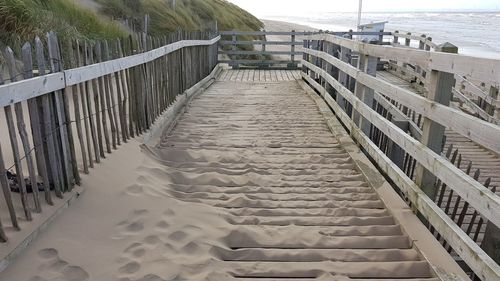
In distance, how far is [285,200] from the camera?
3926 mm

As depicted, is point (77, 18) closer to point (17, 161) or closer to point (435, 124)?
point (17, 161)

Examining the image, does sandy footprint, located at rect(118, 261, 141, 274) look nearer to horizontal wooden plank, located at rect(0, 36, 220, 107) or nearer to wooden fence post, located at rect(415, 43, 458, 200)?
horizontal wooden plank, located at rect(0, 36, 220, 107)

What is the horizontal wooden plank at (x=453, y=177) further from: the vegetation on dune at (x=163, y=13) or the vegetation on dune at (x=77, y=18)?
the vegetation on dune at (x=163, y=13)

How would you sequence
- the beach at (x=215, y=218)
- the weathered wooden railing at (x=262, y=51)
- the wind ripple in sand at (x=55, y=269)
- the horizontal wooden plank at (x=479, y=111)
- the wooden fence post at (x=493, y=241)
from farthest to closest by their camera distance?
the weathered wooden railing at (x=262, y=51), the horizontal wooden plank at (x=479, y=111), the wooden fence post at (x=493, y=241), the beach at (x=215, y=218), the wind ripple in sand at (x=55, y=269)

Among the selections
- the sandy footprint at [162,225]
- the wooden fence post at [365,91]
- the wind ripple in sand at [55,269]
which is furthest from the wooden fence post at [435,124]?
the wind ripple in sand at [55,269]

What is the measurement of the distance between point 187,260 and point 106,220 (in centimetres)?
78

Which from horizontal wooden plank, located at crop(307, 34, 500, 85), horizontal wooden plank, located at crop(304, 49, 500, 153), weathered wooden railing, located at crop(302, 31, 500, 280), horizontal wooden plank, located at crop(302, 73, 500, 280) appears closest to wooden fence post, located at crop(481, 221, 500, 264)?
weathered wooden railing, located at crop(302, 31, 500, 280)

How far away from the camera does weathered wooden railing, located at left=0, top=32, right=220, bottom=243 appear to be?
2877mm

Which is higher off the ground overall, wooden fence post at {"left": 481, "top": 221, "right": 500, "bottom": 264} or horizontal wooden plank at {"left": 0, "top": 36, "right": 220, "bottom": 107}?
horizontal wooden plank at {"left": 0, "top": 36, "right": 220, "bottom": 107}

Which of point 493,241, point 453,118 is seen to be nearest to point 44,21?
point 453,118

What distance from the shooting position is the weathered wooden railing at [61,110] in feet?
9.44

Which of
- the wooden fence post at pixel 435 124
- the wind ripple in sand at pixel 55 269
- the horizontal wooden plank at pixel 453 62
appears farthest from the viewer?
the wooden fence post at pixel 435 124

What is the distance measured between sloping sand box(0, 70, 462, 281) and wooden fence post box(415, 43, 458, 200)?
41 cm

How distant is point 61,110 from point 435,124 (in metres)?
2.88
